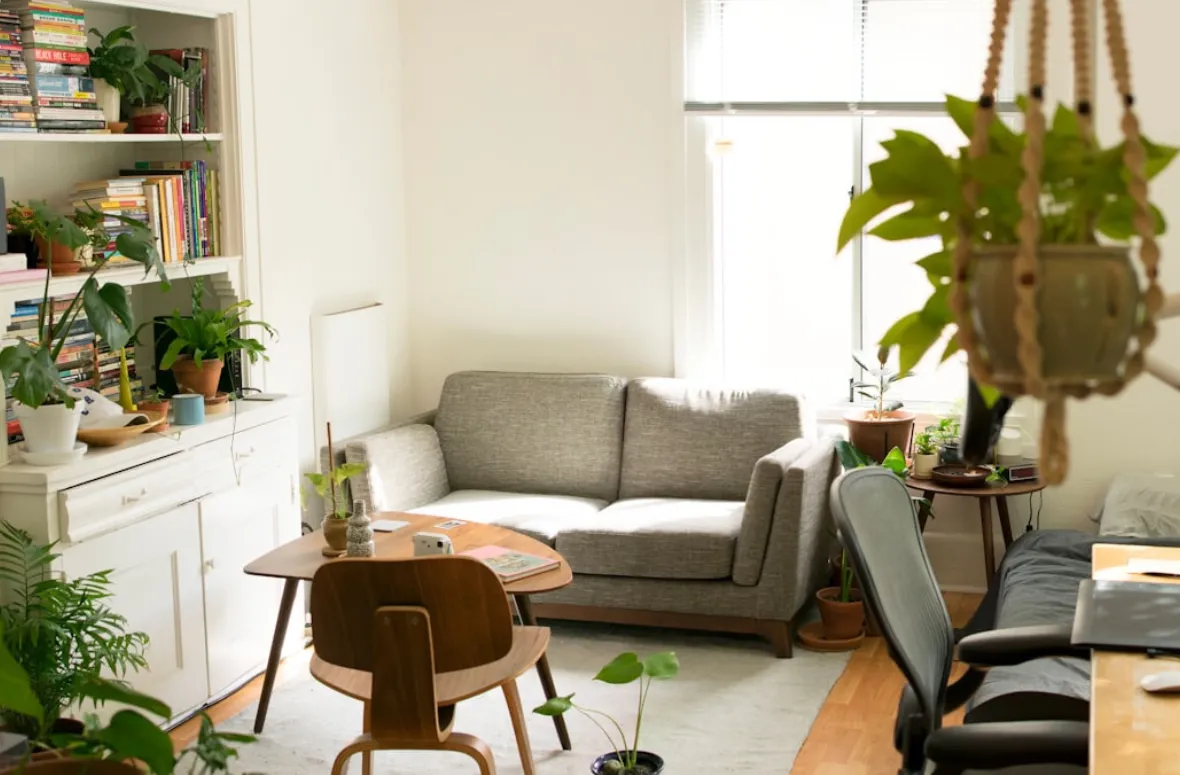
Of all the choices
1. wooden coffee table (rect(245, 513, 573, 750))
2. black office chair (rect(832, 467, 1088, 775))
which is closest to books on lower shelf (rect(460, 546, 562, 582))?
wooden coffee table (rect(245, 513, 573, 750))

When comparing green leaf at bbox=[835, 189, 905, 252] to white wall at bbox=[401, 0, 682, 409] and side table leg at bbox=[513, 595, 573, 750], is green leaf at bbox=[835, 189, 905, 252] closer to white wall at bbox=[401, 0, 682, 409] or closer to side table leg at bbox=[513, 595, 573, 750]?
side table leg at bbox=[513, 595, 573, 750]

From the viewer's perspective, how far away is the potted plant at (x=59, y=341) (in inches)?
144

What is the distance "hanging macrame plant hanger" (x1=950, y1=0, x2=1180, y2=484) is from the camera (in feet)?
3.09

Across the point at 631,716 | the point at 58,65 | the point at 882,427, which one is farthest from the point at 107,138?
the point at 882,427

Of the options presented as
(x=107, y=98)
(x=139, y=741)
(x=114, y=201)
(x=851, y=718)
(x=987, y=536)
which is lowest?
(x=851, y=718)

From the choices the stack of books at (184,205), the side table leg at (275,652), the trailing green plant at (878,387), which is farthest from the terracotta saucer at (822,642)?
the stack of books at (184,205)

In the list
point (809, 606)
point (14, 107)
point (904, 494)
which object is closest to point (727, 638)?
point (809, 606)

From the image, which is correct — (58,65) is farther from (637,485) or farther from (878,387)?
(878,387)

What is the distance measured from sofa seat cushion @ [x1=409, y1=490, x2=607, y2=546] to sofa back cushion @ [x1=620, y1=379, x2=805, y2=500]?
0.24 metres

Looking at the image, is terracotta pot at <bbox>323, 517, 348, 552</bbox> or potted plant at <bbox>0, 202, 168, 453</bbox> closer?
potted plant at <bbox>0, 202, 168, 453</bbox>

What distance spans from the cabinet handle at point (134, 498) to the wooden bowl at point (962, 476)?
2.67 m

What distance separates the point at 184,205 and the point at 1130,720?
3.38m

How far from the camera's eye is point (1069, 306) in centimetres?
97

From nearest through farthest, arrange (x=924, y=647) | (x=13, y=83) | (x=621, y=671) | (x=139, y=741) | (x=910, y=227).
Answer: (x=910, y=227) < (x=139, y=741) < (x=924, y=647) < (x=621, y=671) < (x=13, y=83)
